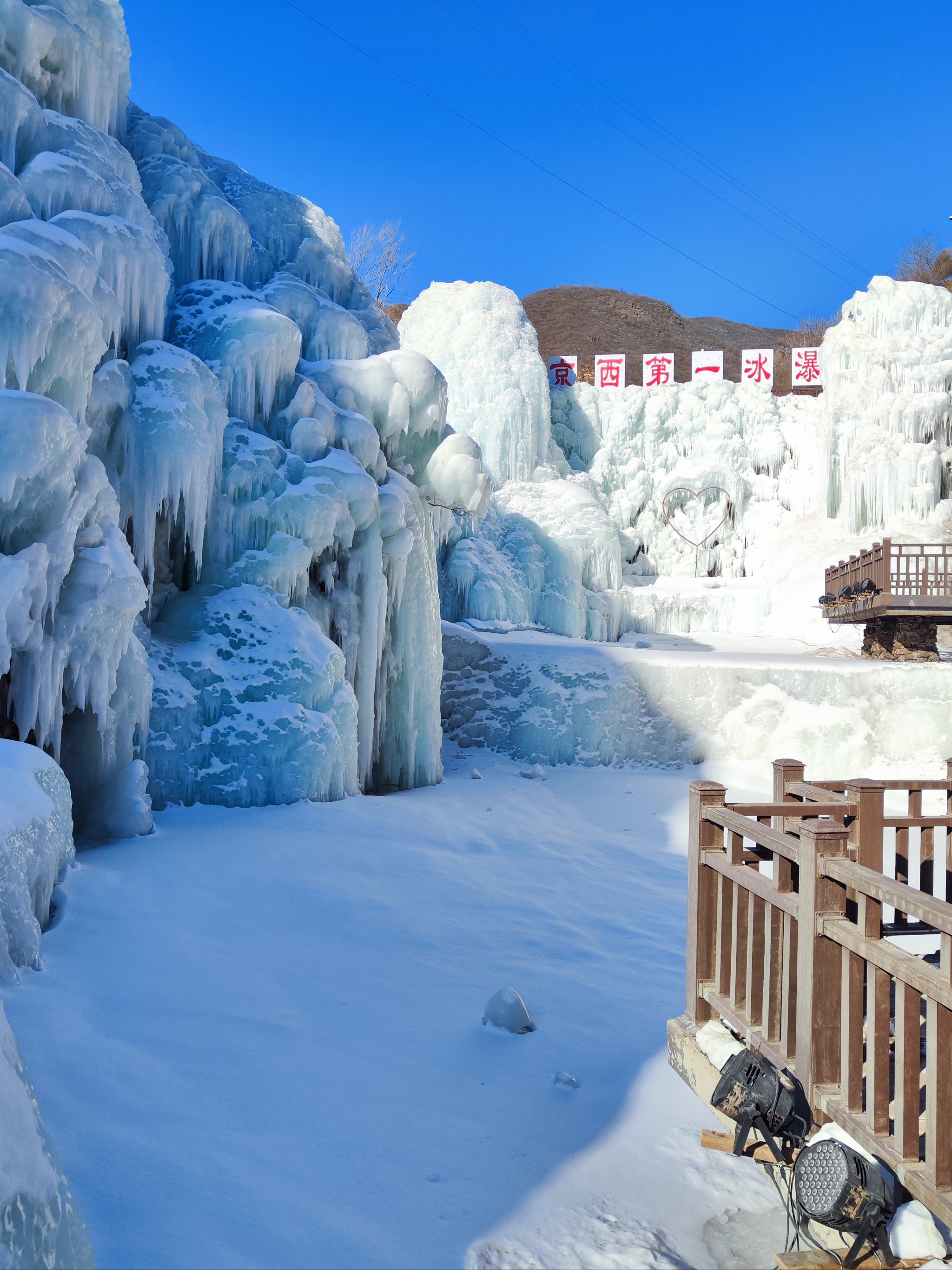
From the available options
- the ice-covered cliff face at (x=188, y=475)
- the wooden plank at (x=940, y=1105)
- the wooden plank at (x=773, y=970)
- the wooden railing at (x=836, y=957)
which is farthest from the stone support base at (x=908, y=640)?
the wooden plank at (x=940, y=1105)

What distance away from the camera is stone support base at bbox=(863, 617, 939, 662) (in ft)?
45.8

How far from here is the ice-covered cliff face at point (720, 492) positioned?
63.0 ft

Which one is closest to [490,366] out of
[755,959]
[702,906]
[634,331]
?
[702,906]

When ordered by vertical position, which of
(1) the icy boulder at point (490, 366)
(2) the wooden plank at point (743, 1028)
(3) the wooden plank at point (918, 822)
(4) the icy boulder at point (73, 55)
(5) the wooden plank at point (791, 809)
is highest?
(1) the icy boulder at point (490, 366)

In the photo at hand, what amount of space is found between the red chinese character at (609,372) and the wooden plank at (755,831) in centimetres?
2387

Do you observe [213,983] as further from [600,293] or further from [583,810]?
[600,293]

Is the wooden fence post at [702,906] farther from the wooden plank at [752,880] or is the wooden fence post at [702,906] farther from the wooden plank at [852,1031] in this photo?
the wooden plank at [852,1031]

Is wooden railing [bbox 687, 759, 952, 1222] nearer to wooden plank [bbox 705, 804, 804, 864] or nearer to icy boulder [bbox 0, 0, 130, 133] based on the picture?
wooden plank [bbox 705, 804, 804, 864]

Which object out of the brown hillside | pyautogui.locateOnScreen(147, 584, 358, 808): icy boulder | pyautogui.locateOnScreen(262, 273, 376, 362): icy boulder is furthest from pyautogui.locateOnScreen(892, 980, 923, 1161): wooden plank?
the brown hillside

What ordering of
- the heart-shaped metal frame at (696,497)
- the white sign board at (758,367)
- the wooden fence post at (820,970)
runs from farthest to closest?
1. the white sign board at (758,367)
2. the heart-shaped metal frame at (696,497)
3. the wooden fence post at (820,970)

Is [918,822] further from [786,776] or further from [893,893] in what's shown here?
[893,893]

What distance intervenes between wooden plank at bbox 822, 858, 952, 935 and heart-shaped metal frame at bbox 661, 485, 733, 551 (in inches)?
880

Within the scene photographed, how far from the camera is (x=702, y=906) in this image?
3654 millimetres

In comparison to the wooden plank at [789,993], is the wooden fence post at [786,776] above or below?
above
